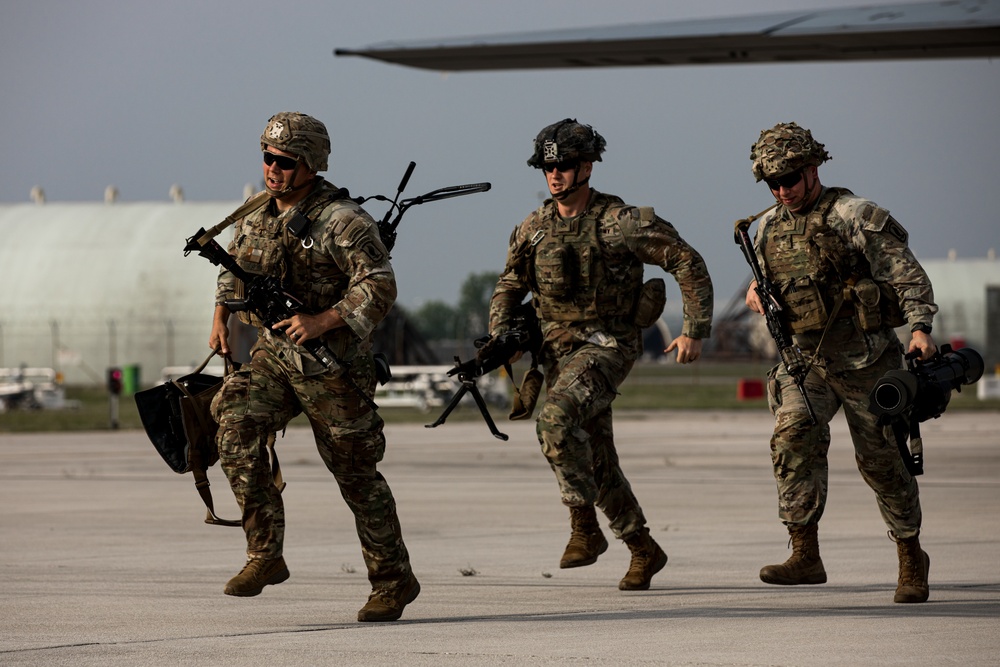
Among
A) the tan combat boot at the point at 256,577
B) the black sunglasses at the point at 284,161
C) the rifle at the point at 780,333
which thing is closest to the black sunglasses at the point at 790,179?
the rifle at the point at 780,333

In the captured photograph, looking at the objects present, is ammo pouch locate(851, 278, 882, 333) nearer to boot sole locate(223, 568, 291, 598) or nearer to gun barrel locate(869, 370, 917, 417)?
gun barrel locate(869, 370, 917, 417)

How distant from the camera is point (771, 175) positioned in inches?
309

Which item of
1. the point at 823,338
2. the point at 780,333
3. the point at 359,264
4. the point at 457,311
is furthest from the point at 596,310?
the point at 457,311

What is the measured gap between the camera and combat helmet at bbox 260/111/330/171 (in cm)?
698

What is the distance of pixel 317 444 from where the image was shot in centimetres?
695

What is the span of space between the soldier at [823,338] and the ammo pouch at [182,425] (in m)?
2.77

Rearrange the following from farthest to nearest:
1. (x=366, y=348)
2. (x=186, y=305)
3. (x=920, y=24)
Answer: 1. (x=186, y=305)
2. (x=920, y=24)
3. (x=366, y=348)

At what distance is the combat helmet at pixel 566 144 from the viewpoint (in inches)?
322

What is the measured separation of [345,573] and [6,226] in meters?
54.1

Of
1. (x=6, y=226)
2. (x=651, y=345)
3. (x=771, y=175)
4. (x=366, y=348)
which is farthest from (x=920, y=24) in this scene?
(x=651, y=345)

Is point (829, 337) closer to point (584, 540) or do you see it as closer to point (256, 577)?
point (584, 540)

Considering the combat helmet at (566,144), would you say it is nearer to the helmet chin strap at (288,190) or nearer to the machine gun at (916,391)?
the helmet chin strap at (288,190)

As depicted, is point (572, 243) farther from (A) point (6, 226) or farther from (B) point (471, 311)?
(B) point (471, 311)

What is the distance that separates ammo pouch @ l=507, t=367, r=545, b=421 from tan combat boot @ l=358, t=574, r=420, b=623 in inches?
61.1
